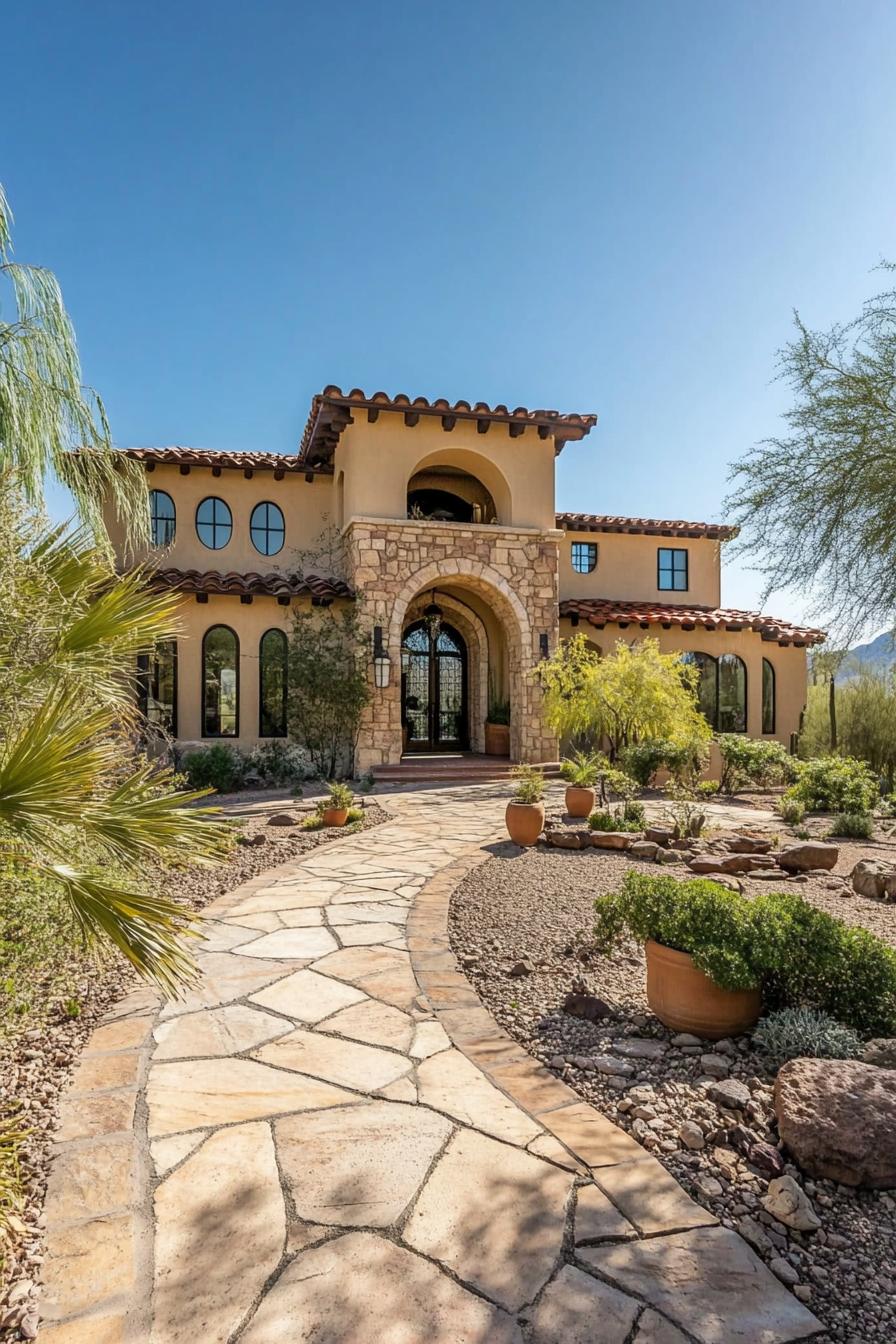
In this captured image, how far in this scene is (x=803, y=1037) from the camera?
3.03m

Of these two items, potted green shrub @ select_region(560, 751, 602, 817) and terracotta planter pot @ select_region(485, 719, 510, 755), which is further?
terracotta planter pot @ select_region(485, 719, 510, 755)

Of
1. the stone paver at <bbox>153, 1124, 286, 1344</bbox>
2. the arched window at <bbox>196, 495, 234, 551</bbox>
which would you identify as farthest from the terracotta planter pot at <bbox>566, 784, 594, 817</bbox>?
the arched window at <bbox>196, 495, 234, 551</bbox>

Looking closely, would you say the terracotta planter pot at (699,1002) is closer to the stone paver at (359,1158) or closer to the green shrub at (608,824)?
the stone paver at (359,1158)

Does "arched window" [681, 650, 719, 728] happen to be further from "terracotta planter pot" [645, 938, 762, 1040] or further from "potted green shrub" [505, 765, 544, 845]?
"terracotta planter pot" [645, 938, 762, 1040]

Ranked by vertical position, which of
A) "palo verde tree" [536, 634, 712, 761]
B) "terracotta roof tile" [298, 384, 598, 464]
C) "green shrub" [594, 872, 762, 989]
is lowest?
"green shrub" [594, 872, 762, 989]

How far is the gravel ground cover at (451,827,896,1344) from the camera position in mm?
1953

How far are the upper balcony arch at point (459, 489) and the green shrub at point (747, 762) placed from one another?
21.3ft

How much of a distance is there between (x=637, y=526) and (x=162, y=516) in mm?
11635

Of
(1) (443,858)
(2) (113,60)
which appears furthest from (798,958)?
(2) (113,60)

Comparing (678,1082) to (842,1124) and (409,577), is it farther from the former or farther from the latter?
(409,577)

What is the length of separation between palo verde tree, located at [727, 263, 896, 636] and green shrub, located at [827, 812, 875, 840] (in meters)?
2.95

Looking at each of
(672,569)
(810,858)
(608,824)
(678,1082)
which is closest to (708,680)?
(672,569)

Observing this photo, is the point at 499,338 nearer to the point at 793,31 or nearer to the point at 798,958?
the point at 793,31

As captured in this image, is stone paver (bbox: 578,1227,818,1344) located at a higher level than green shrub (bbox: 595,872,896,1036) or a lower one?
lower
